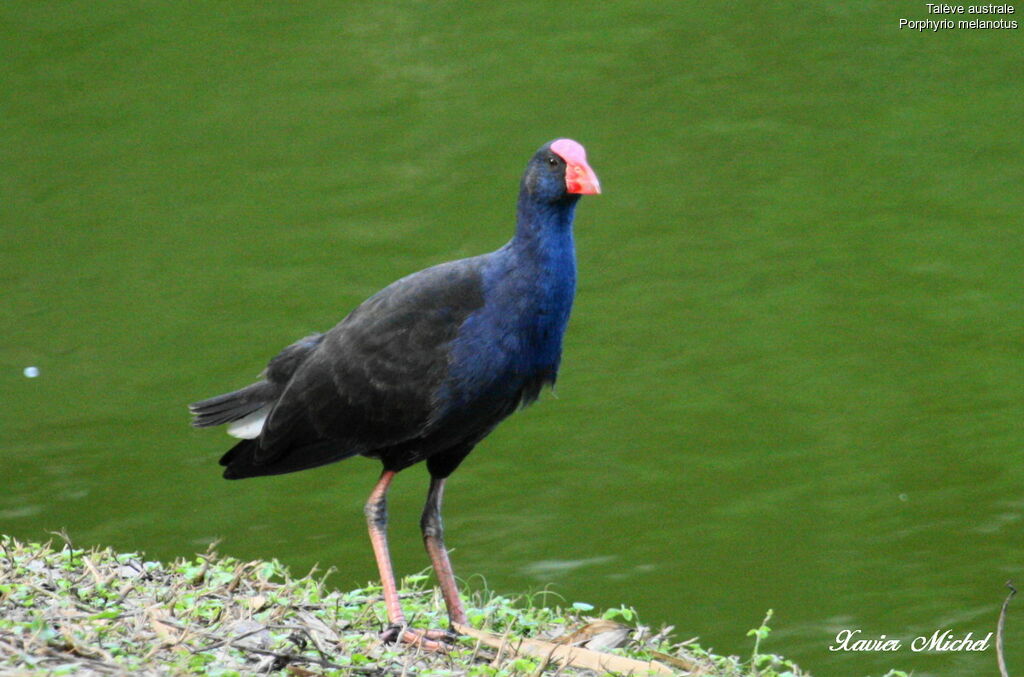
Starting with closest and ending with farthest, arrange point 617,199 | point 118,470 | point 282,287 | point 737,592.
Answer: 1. point 737,592
2. point 118,470
3. point 282,287
4. point 617,199

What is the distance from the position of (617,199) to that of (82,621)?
696 cm

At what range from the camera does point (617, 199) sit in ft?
35.0

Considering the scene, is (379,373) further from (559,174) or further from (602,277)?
(602,277)

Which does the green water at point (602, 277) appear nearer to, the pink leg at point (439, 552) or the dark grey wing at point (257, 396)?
the pink leg at point (439, 552)

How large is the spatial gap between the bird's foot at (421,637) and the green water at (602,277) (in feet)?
6.07

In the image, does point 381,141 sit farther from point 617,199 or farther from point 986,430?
point 986,430

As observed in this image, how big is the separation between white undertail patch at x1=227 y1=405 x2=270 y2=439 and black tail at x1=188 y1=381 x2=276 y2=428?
0.01 meters

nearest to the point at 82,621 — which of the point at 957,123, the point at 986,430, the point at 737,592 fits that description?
the point at 737,592

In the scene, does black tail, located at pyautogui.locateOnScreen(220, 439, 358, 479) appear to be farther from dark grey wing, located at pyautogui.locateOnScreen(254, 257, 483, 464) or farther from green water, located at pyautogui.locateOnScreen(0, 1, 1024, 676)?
green water, located at pyautogui.locateOnScreen(0, 1, 1024, 676)

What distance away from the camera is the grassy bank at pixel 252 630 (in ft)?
13.0

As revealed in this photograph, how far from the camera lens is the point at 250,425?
5387mm

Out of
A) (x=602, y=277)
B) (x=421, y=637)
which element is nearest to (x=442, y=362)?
(x=421, y=637)
